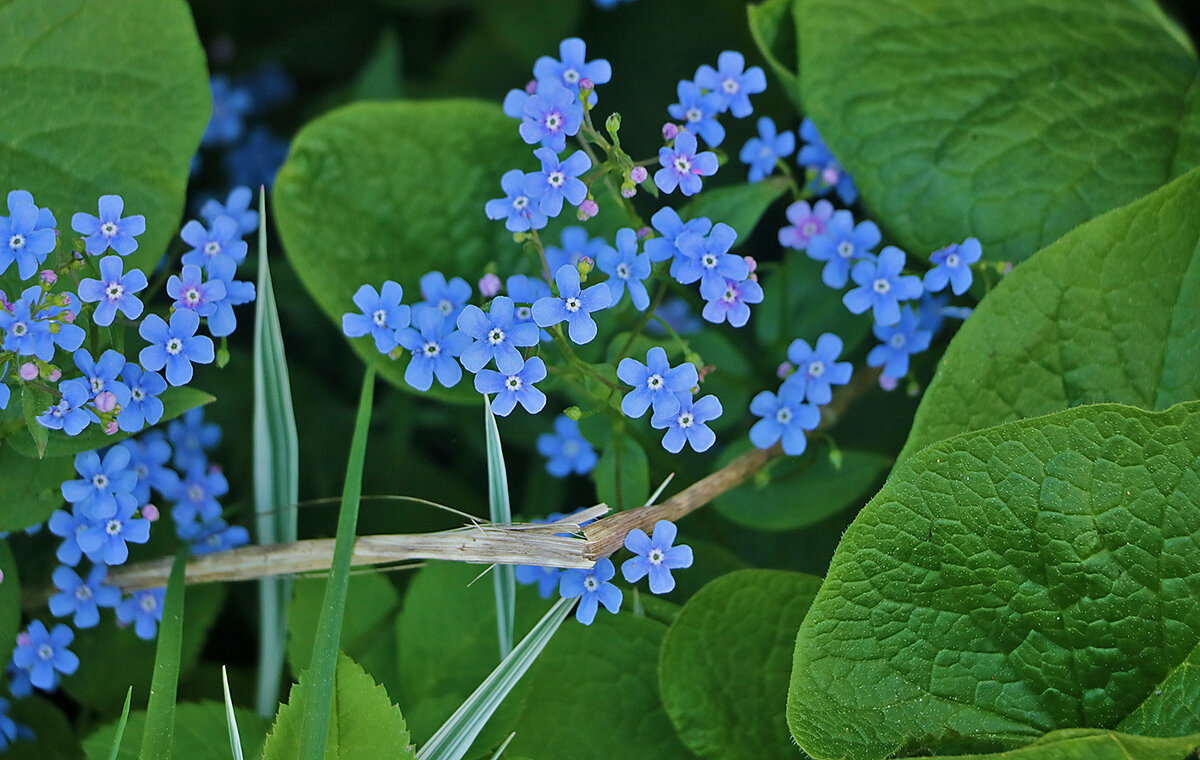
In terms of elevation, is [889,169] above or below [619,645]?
above

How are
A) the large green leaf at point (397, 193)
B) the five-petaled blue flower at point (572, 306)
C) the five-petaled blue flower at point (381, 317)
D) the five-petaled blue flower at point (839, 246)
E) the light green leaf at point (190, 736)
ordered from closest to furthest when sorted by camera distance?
the five-petaled blue flower at point (572, 306), the five-petaled blue flower at point (381, 317), the light green leaf at point (190, 736), the five-petaled blue flower at point (839, 246), the large green leaf at point (397, 193)

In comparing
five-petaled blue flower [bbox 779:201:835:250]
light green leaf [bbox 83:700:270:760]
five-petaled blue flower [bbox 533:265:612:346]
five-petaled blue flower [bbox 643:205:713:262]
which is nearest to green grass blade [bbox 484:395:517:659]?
five-petaled blue flower [bbox 533:265:612:346]

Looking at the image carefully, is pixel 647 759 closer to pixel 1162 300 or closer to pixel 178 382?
pixel 178 382

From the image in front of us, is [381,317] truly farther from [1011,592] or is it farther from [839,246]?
[1011,592]

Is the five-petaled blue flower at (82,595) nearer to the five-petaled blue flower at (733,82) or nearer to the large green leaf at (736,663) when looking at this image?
the large green leaf at (736,663)

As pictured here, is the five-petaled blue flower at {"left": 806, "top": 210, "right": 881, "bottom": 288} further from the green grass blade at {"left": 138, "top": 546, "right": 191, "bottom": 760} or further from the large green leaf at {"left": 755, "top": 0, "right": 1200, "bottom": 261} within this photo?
the green grass blade at {"left": 138, "top": 546, "right": 191, "bottom": 760}

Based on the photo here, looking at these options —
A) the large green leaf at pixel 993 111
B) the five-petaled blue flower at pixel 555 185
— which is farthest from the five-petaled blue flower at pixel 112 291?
the large green leaf at pixel 993 111

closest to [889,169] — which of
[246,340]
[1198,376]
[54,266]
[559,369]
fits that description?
[1198,376]
